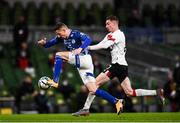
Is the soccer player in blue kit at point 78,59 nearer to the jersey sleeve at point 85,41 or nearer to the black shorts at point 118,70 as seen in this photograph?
the jersey sleeve at point 85,41

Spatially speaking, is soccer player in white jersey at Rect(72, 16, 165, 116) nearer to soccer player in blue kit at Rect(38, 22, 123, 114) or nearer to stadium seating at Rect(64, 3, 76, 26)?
soccer player in blue kit at Rect(38, 22, 123, 114)

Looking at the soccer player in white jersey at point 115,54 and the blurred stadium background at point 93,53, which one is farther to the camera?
the blurred stadium background at point 93,53

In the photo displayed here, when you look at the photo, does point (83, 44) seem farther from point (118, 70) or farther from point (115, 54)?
point (118, 70)

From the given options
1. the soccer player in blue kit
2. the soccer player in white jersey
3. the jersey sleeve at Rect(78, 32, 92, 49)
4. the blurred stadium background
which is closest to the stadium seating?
the blurred stadium background

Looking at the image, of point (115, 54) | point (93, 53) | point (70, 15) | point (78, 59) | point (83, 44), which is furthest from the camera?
point (70, 15)

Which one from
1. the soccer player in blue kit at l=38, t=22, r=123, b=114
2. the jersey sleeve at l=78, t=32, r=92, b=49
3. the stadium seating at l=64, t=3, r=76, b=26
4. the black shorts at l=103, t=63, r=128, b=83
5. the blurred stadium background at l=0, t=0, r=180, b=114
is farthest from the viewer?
the stadium seating at l=64, t=3, r=76, b=26

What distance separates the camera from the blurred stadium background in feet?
83.0

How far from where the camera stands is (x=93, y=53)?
1160 inches

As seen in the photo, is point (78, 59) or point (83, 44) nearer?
point (83, 44)

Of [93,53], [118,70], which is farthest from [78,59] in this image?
[93,53]

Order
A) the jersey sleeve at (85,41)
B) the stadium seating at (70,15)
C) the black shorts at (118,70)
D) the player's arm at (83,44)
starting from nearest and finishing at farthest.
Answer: the player's arm at (83,44)
the jersey sleeve at (85,41)
the black shorts at (118,70)
the stadium seating at (70,15)

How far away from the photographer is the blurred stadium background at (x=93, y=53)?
25.3 meters

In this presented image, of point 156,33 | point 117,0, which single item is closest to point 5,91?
point 156,33

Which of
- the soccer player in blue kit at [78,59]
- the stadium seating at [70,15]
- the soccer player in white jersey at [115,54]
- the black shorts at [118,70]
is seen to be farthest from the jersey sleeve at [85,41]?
the stadium seating at [70,15]
